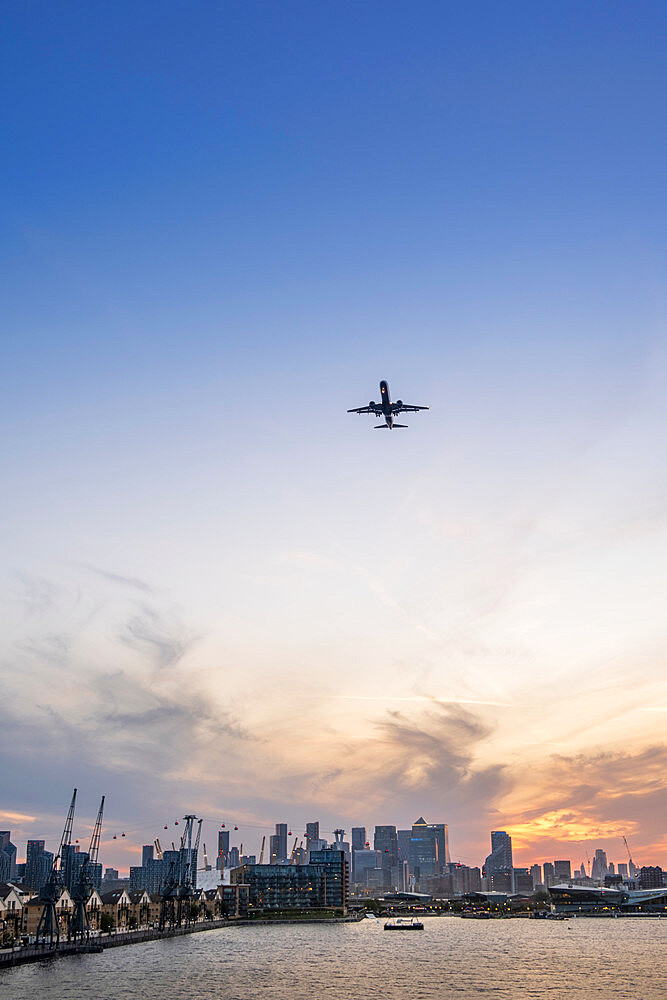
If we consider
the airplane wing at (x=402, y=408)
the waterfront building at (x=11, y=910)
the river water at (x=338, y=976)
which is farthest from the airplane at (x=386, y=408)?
the waterfront building at (x=11, y=910)

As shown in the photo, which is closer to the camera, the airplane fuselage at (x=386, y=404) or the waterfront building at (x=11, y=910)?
the airplane fuselage at (x=386, y=404)

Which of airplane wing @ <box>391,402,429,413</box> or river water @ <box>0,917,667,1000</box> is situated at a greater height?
airplane wing @ <box>391,402,429,413</box>

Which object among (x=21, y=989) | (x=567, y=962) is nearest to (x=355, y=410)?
(x=21, y=989)

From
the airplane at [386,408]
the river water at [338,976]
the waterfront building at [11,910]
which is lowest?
the river water at [338,976]

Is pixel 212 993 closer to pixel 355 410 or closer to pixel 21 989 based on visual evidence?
pixel 21 989

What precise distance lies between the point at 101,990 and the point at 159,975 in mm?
23275

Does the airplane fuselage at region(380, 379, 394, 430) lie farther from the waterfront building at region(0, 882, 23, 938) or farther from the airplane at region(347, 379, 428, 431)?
the waterfront building at region(0, 882, 23, 938)

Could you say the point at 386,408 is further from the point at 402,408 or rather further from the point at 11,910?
the point at 11,910

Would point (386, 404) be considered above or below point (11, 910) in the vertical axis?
above

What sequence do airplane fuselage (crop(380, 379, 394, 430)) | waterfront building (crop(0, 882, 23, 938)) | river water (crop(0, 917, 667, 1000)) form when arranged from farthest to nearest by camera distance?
waterfront building (crop(0, 882, 23, 938)), airplane fuselage (crop(380, 379, 394, 430)), river water (crop(0, 917, 667, 1000))

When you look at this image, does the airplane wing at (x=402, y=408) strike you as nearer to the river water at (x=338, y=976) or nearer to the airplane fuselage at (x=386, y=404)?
the airplane fuselage at (x=386, y=404)

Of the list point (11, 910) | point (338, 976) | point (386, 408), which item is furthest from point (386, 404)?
point (11, 910)

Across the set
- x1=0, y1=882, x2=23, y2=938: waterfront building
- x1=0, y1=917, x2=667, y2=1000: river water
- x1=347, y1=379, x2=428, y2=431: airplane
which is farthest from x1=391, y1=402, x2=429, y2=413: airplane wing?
x1=0, y1=882, x2=23, y2=938: waterfront building

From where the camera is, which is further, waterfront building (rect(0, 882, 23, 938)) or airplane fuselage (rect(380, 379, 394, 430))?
waterfront building (rect(0, 882, 23, 938))
